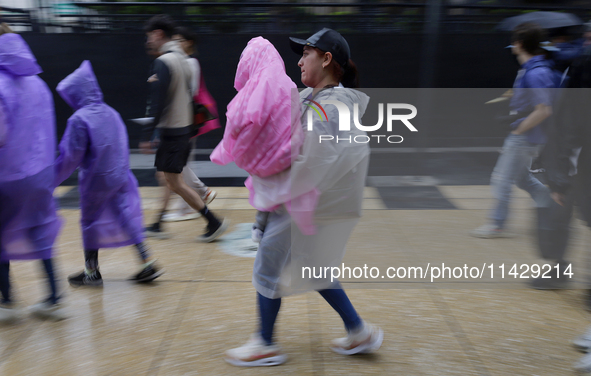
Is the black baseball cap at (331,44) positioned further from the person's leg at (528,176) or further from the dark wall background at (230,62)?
the dark wall background at (230,62)

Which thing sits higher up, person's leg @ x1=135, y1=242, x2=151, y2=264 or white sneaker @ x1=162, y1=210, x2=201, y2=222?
person's leg @ x1=135, y1=242, x2=151, y2=264

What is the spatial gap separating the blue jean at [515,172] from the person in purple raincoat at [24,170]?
346cm

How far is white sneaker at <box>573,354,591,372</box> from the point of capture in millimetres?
2598

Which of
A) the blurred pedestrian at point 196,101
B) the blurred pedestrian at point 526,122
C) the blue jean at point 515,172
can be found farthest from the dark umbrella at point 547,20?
the blurred pedestrian at point 196,101

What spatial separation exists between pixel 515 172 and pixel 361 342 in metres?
2.37

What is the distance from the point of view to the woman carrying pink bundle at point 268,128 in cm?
239

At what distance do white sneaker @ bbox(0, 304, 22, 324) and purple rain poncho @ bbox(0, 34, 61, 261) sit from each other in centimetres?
32

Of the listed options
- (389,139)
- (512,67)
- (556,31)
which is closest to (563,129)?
(556,31)

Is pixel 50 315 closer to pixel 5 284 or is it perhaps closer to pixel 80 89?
pixel 5 284

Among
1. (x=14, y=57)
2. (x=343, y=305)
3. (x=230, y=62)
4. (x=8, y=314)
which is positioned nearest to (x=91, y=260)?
(x=8, y=314)

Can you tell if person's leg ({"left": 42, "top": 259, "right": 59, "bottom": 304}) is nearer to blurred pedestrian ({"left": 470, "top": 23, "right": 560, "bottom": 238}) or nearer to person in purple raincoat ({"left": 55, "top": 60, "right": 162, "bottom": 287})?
person in purple raincoat ({"left": 55, "top": 60, "right": 162, "bottom": 287})

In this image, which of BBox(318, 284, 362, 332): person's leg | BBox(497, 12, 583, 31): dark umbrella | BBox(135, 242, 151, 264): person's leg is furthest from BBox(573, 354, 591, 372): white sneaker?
BBox(135, 242, 151, 264): person's leg

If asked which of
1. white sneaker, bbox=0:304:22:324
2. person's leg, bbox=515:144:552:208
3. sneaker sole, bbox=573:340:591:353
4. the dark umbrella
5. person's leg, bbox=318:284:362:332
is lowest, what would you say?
sneaker sole, bbox=573:340:591:353

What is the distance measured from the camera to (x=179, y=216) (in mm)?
5215
